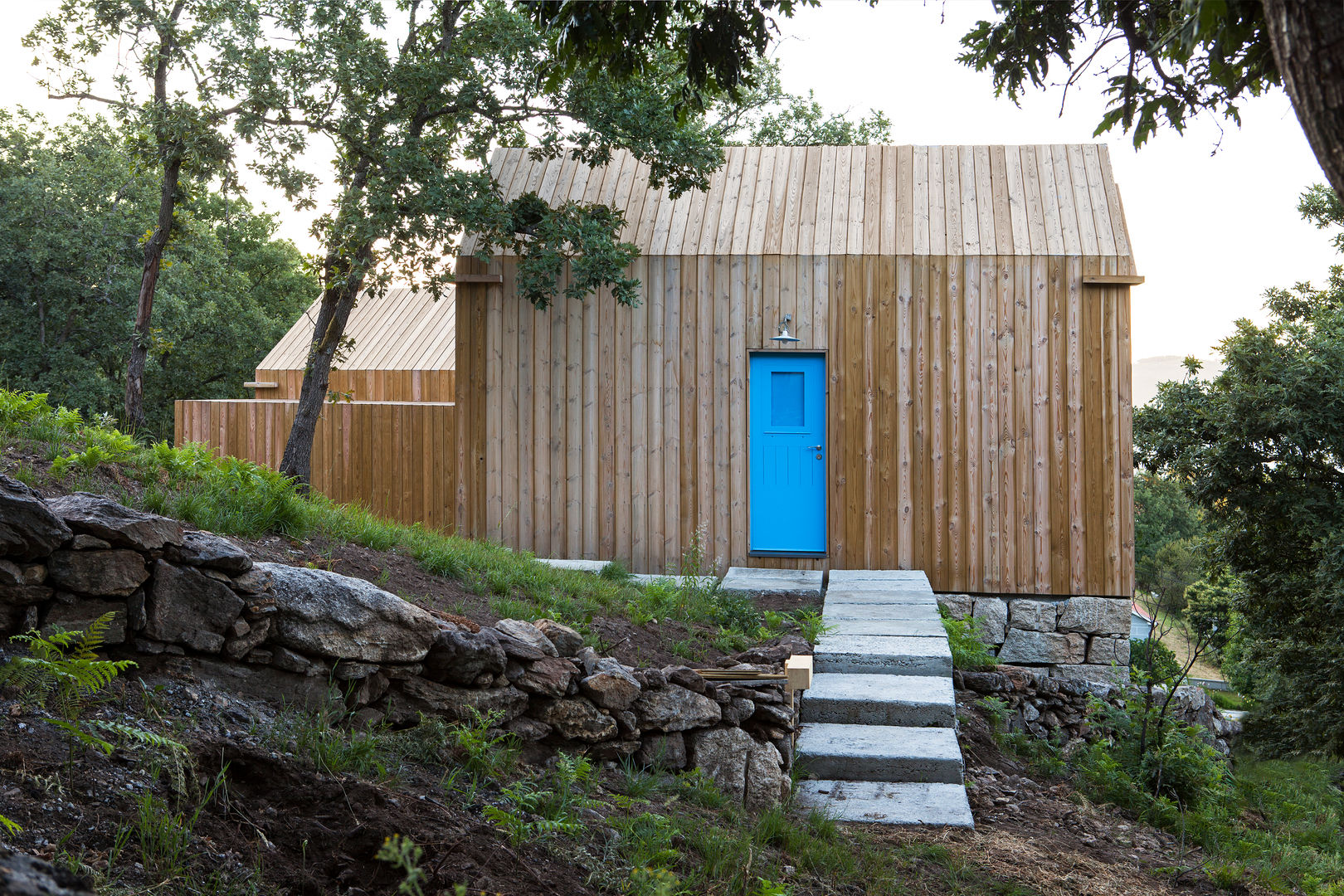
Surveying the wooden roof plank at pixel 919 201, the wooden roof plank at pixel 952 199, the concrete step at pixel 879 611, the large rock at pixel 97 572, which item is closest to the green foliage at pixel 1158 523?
the wooden roof plank at pixel 952 199

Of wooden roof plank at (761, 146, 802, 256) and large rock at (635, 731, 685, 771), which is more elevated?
wooden roof plank at (761, 146, 802, 256)

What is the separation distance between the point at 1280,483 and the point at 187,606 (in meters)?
13.2

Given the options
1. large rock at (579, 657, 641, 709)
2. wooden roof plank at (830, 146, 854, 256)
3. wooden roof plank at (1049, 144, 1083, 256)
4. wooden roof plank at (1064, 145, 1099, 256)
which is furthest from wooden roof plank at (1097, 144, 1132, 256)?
large rock at (579, 657, 641, 709)

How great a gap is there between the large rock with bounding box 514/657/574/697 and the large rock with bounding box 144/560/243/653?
4.14 feet

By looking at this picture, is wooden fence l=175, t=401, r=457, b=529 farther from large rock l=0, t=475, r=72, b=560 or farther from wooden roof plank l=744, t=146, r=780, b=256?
large rock l=0, t=475, r=72, b=560

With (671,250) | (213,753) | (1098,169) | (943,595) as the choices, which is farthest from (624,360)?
(213,753)

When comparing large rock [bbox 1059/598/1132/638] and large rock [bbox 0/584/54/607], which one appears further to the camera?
large rock [bbox 1059/598/1132/638]

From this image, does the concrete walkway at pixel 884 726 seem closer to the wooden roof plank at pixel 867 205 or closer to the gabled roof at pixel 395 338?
the wooden roof plank at pixel 867 205

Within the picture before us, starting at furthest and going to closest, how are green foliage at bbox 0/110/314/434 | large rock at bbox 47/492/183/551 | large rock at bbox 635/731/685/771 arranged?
green foliage at bbox 0/110/314/434 → large rock at bbox 635/731/685/771 → large rock at bbox 47/492/183/551

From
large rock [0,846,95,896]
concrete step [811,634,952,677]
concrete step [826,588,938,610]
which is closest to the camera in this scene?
large rock [0,846,95,896]

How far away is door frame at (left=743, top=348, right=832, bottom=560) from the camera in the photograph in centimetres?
985

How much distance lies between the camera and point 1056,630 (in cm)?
957

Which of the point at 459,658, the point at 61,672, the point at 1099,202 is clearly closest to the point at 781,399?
the point at 1099,202

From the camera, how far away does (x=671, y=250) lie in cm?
1005
